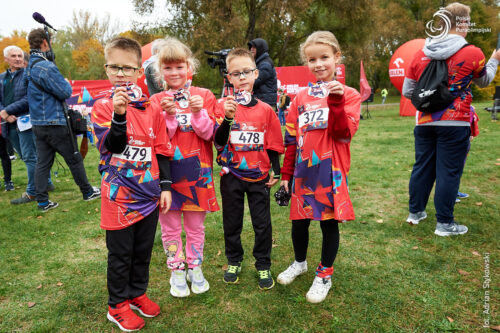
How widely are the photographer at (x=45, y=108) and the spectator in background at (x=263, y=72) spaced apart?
2.75 metres

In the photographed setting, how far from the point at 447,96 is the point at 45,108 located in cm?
506

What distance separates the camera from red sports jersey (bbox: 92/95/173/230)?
2115 mm

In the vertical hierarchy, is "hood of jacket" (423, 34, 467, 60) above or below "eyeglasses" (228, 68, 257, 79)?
above

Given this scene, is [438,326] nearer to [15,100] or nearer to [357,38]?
[15,100]

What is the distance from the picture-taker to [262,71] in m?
4.55

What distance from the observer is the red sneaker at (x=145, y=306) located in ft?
8.04

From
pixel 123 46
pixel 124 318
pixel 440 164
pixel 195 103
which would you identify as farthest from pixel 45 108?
pixel 440 164

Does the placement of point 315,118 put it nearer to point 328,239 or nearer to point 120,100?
point 328,239

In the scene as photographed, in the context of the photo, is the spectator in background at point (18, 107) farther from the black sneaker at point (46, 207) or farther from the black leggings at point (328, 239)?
the black leggings at point (328, 239)

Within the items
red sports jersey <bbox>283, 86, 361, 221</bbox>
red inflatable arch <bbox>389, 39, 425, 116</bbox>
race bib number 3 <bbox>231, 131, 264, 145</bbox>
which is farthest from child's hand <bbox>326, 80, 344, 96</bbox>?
red inflatable arch <bbox>389, 39, 425, 116</bbox>

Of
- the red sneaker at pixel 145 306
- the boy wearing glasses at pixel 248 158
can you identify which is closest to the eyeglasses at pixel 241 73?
the boy wearing glasses at pixel 248 158

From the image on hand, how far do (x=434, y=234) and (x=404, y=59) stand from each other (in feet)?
43.1

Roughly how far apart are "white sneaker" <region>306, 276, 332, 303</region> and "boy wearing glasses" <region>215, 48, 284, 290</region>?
14.0 inches

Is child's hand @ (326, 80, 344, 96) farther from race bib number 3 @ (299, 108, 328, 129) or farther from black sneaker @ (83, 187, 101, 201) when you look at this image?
black sneaker @ (83, 187, 101, 201)
